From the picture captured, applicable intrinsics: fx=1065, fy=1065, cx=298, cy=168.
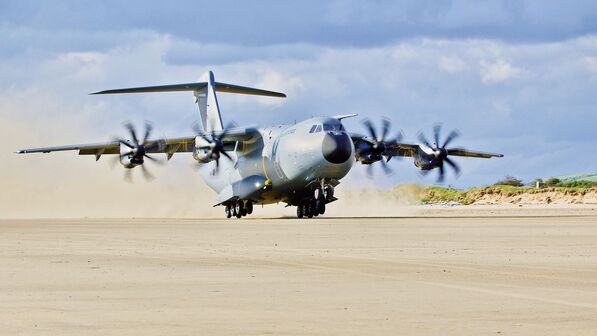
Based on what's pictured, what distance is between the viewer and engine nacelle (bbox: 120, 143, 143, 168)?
48.2 meters

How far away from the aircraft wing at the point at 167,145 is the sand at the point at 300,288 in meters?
25.2

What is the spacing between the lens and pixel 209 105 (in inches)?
2172

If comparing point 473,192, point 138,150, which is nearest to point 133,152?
point 138,150

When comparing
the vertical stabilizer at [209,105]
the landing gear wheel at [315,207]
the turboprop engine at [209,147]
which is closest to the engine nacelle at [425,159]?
the landing gear wheel at [315,207]

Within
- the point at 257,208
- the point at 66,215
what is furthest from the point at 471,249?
the point at 66,215

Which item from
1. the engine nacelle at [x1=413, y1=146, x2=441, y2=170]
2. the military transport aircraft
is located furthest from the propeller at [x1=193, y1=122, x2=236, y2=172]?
the engine nacelle at [x1=413, y1=146, x2=441, y2=170]

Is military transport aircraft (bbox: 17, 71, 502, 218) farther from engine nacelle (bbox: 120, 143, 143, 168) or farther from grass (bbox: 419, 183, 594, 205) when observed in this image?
grass (bbox: 419, 183, 594, 205)

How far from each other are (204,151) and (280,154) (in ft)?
11.7

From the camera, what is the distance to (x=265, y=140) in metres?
49.0

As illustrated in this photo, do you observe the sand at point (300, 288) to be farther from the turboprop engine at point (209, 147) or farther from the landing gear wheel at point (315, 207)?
the turboprop engine at point (209, 147)

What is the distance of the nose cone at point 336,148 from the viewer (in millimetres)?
42906

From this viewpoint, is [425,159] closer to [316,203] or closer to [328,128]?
[316,203]

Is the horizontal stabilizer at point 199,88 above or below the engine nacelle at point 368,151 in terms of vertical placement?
above

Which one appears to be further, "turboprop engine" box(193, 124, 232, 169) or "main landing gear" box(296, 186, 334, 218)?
"turboprop engine" box(193, 124, 232, 169)
